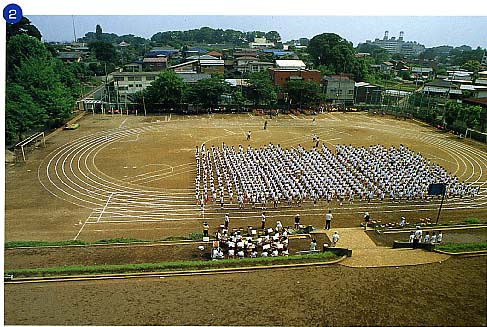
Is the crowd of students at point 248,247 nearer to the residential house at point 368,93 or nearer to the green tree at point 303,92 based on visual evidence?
the green tree at point 303,92

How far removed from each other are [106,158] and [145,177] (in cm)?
311

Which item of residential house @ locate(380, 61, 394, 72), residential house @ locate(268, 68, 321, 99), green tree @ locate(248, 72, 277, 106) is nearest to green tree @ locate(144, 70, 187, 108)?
green tree @ locate(248, 72, 277, 106)

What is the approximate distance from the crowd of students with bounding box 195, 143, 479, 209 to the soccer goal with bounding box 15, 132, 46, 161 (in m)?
7.04

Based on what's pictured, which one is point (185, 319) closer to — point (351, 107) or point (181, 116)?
point (181, 116)

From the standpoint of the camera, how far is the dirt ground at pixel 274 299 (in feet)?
15.6

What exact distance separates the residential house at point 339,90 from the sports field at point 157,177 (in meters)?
6.98

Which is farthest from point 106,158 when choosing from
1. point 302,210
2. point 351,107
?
point 351,107

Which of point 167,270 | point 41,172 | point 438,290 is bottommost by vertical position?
point 41,172

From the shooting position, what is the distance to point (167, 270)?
6.21 meters

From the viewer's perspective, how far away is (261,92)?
85.0 feet

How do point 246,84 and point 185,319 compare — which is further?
point 246,84

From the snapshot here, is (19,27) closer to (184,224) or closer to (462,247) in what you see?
(184,224)
